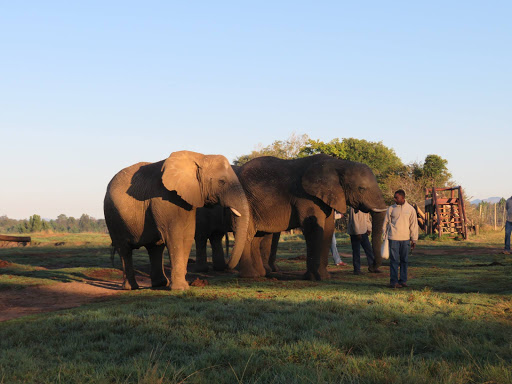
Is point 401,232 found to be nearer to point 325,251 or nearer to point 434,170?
point 325,251

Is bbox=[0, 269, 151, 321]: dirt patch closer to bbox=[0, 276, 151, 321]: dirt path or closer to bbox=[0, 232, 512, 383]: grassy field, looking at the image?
bbox=[0, 276, 151, 321]: dirt path

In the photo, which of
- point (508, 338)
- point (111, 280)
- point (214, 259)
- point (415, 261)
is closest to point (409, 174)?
point (415, 261)

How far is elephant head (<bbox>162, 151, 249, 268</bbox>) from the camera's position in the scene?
443 inches

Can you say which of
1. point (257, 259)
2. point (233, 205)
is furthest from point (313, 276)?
point (233, 205)

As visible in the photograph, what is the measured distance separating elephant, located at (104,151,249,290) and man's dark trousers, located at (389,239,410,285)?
3.24 meters

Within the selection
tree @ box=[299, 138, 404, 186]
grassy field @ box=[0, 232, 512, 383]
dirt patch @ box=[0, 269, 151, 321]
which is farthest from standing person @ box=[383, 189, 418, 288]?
tree @ box=[299, 138, 404, 186]

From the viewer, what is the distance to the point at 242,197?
37.9 ft

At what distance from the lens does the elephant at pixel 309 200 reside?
529 inches

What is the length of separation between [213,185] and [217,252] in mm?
5495

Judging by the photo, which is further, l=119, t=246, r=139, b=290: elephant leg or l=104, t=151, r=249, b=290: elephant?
l=119, t=246, r=139, b=290: elephant leg

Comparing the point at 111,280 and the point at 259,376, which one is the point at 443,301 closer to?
the point at 259,376

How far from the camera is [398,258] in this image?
38.5 ft

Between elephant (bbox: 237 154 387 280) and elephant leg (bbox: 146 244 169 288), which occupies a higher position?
elephant (bbox: 237 154 387 280)

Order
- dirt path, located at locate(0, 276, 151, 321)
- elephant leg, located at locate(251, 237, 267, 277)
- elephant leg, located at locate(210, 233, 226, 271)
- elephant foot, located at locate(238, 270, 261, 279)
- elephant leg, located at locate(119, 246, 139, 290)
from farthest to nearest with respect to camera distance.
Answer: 1. elephant leg, located at locate(210, 233, 226, 271)
2. elephant leg, located at locate(251, 237, 267, 277)
3. elephant foot, located at locate(238, 270, 261, 279)
4. elephant leg, located at locate(119, 246, 139, 290)
5. dirt path, located at locate(0, 276, 151, 321)
